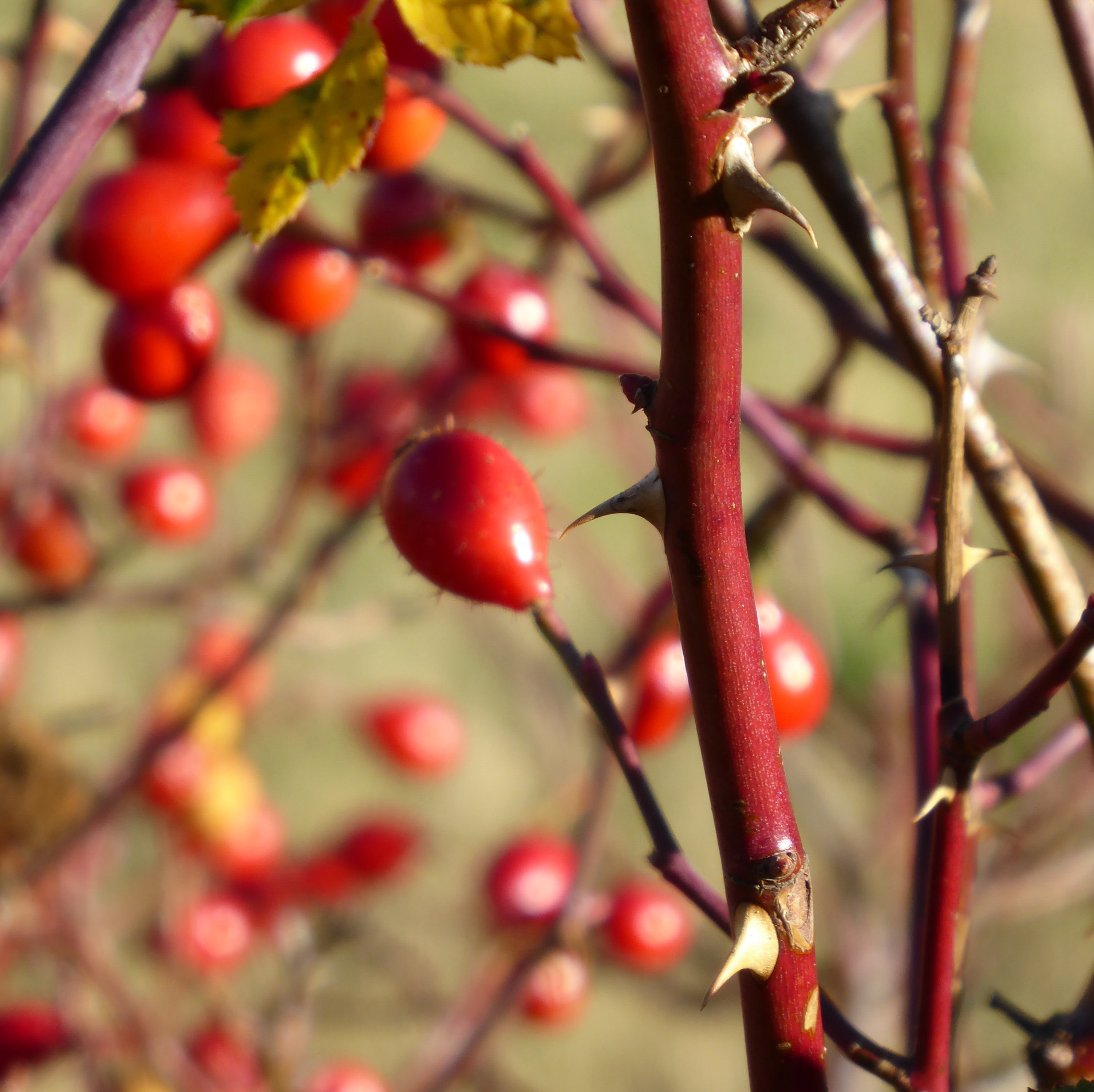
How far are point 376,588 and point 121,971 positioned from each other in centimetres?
60

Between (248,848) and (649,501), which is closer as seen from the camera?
(649,501)

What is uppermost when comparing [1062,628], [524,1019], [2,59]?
[2,59]

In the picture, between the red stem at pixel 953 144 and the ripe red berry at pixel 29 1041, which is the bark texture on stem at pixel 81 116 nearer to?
the red stem at pixel 953 144

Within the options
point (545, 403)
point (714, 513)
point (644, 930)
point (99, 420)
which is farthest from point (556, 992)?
point (714, 513)

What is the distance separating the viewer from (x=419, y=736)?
114 cm

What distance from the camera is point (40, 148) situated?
0.27 metres

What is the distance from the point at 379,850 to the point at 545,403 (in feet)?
1.50

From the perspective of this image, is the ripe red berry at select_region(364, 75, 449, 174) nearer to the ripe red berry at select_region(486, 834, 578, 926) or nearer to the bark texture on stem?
the bark texture on stem

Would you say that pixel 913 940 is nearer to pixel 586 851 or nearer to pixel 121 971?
pixel 586 851

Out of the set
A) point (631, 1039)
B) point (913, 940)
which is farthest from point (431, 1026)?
point (913, 940)

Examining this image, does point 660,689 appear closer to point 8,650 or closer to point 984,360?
point 984,360

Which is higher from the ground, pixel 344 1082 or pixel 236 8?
pixel 236 8

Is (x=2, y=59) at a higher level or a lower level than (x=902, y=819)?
higher

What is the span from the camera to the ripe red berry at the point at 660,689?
1.85 feet
